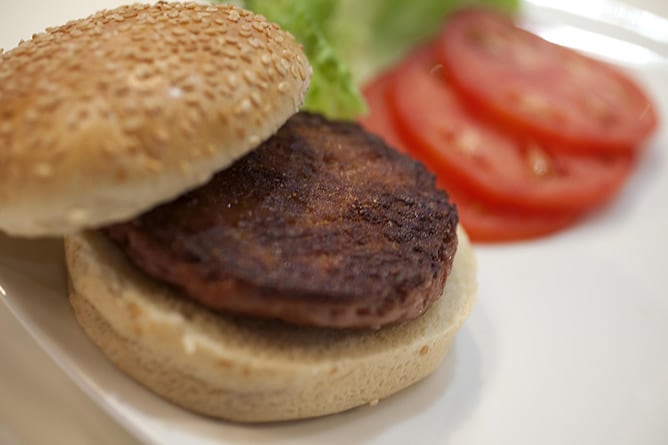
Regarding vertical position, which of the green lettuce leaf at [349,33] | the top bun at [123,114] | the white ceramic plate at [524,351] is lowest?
the white ceramic plate at [524,351]

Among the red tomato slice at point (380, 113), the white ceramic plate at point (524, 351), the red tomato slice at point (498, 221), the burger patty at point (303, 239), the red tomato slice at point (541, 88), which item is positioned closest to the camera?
the burger patty at point (303, 239)

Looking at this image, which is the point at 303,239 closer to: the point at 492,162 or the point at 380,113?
the point at 492,162

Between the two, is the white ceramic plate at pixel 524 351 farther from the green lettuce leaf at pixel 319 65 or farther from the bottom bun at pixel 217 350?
the green lettuce leaf at pixel 319 65

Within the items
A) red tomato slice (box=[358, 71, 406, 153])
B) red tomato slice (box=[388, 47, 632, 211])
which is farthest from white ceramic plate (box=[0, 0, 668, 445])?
red tomato slice (box=[358, 71, 406, 153])

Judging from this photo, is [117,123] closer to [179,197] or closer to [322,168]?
[179,197]

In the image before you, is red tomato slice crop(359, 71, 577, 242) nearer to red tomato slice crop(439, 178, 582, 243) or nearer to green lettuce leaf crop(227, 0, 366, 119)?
red tomato slice crop(439, 178, 582, 243)

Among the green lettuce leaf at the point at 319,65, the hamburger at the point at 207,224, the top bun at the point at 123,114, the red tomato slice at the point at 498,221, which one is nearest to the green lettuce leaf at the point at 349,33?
the green lettuce leaf at the point at 319,65

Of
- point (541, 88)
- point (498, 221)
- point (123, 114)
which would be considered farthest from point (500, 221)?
point (123, 114)
